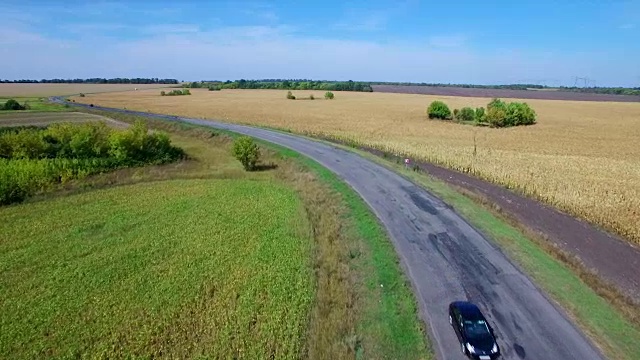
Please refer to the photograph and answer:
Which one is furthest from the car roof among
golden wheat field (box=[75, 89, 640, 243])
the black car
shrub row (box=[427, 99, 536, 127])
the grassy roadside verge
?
shrub row (box=[427, 99, 536, 127])

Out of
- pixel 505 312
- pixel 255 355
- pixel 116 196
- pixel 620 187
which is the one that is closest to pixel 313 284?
pixel 255 355

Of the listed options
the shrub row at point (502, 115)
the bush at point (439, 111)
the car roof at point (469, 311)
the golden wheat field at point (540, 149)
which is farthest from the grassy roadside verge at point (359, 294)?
the bush at point (439, 111)

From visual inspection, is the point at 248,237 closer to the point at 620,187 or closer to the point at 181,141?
the point at 620,187

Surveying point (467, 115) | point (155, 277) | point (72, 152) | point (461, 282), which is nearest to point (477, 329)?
point (461, 282)

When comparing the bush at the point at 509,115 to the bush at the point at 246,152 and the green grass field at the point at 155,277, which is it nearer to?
the bush at the point at 246,152

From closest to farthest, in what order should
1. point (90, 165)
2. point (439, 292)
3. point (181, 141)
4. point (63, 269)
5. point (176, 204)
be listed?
point (439, 292) < point (63, 269) < point (176, 204) < point (90, 165) < point (181, 141)

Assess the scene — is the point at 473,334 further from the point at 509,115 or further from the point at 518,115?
the point at 518,115
